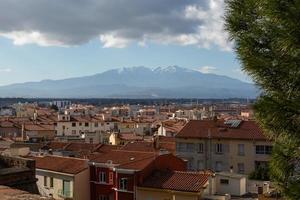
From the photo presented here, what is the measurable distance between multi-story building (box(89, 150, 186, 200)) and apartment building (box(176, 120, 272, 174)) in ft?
39.1

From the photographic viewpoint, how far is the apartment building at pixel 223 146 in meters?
55.0

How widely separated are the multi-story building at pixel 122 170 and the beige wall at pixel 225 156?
1193 cm

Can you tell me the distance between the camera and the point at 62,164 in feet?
146

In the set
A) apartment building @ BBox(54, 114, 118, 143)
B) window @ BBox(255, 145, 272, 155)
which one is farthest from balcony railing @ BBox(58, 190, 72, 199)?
apartment building @ BBox(54, 114, 118, 143)

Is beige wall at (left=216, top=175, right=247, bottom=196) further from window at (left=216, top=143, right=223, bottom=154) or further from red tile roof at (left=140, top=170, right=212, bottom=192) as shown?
window at (left=216, top=143, right=223, bottom=154)

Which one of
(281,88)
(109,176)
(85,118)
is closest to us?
(281,88)

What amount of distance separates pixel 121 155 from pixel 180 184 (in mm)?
10088

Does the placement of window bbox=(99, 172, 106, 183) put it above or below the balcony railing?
above

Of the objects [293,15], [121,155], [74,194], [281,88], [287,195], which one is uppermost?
[293,15]

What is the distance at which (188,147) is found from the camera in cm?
5897

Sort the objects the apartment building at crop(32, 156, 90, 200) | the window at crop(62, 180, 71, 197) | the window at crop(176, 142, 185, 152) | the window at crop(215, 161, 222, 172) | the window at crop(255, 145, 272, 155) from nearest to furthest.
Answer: the apartment building at crop(32, 156, 90, 200) → the window at crop(62, 180, 71, 197) → the window at crop(255, 145, 272, 155) → the window at crop(215, 161, 222, 172) → the window at crop(176, 142, 185, 152)

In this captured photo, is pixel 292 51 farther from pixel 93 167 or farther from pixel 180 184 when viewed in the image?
pixel 93 167

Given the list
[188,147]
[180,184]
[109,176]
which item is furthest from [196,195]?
[188,147]

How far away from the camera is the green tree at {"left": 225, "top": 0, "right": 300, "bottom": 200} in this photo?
8.88 meters
